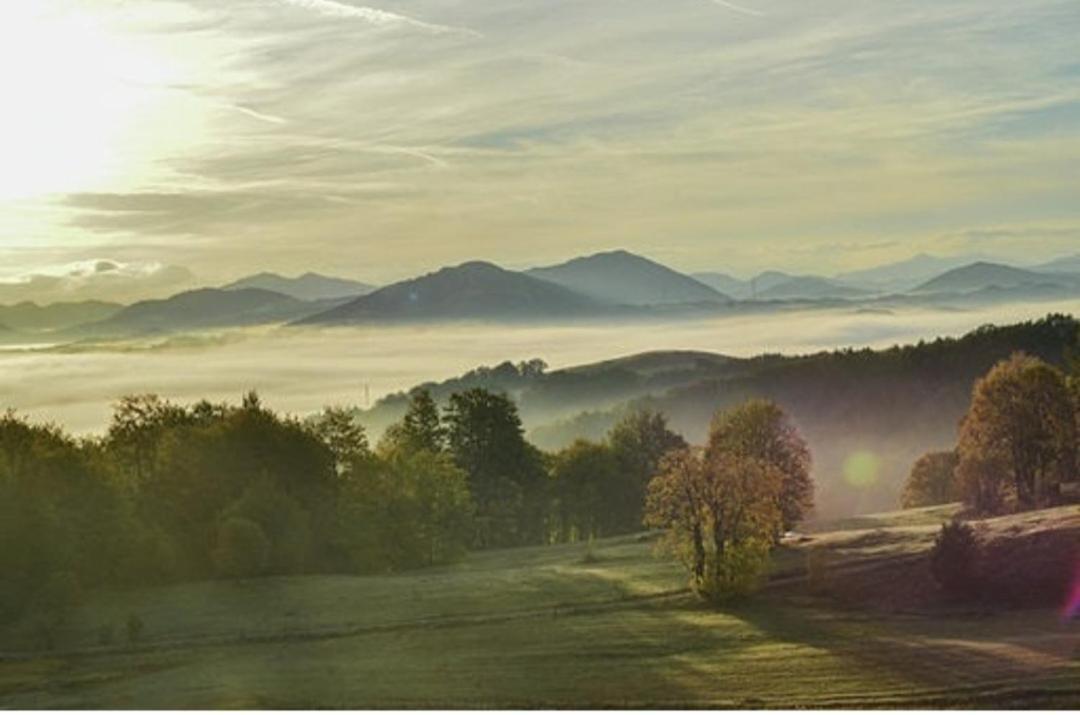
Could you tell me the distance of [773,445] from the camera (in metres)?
40.1

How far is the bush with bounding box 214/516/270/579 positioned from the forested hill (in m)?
14.0

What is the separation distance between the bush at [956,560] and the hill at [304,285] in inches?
625

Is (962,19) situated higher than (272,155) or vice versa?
(962,19)

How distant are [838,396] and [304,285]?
43.1m

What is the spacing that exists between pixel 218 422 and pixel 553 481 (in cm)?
2127

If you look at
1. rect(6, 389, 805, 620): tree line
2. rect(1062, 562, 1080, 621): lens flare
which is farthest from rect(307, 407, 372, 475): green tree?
rect(1062, 562, 1080, 621): lens flare

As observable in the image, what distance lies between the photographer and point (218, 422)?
4197 centimetres

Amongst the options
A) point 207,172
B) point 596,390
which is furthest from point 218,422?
point 596,390

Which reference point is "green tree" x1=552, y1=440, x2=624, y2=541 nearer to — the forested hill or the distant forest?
the distant forest

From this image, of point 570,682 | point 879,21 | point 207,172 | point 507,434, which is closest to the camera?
point 570,682

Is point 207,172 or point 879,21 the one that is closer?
point 879,21

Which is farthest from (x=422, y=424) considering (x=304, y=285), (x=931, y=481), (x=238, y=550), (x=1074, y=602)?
(x=1074, y=602)

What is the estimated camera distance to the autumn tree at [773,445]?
126 ft

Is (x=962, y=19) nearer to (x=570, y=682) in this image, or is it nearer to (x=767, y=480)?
(x=767, y=480)
